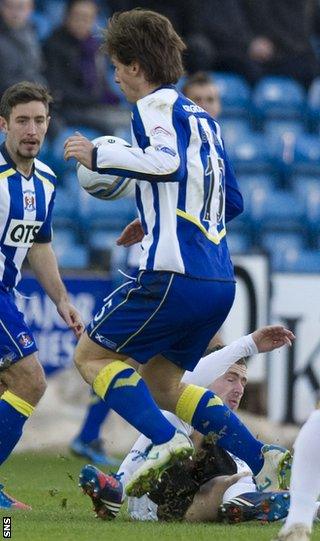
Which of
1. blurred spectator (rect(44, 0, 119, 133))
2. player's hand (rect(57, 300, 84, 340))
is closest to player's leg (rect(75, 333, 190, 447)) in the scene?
player's hand (rect(57, 300, 84, 340))

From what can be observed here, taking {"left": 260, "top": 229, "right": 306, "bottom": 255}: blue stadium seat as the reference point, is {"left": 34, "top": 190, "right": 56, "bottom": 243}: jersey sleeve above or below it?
above

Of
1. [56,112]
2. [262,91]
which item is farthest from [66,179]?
[262,91]

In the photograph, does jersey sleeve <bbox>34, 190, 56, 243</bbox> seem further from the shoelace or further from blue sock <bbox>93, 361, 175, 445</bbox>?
the shoelace

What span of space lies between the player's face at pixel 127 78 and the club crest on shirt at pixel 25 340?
1.40m

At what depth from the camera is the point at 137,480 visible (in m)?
5.77

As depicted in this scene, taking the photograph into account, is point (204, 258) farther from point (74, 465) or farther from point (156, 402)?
point (74, 465)

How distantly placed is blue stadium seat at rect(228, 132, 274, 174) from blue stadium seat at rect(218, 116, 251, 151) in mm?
80

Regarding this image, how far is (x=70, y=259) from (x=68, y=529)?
5466 millimetres

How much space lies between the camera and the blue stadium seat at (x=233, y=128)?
13.7 m

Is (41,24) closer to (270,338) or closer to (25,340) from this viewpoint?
(25,340)

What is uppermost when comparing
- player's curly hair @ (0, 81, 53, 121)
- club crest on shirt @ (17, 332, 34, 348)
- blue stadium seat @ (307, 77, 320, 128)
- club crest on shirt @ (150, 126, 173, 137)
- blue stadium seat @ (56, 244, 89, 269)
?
club crest on shirt @ (150, 126, 173, 137)

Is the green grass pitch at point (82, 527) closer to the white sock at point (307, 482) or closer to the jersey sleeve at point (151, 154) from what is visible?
the white sock at point (307, 482)

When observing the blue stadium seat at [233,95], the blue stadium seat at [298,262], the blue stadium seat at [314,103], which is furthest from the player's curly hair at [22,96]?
the blue stadium seat at [314,103]

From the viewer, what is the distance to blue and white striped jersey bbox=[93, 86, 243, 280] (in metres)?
5.90
